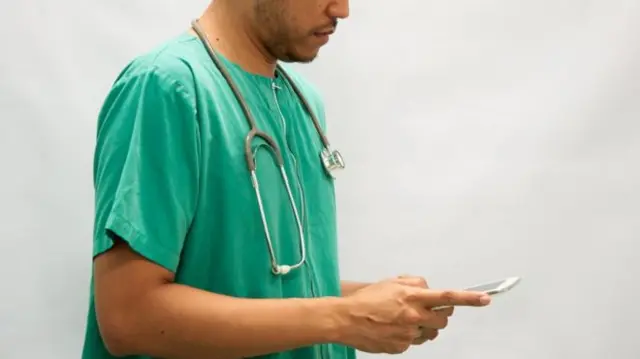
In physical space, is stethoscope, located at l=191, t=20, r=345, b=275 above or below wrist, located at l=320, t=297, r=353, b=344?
above

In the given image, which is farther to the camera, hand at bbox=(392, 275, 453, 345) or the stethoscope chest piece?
the stethoscope chest piece

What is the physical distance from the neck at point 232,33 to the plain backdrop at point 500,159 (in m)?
0.48

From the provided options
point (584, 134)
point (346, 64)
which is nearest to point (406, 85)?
point (346, 64)

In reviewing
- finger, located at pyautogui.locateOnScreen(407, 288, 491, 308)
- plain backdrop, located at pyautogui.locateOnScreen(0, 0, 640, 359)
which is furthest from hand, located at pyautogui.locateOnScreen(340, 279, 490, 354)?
plain backdrop, located at pyautogui.locateOnScreen(0, 0, 640, 359)

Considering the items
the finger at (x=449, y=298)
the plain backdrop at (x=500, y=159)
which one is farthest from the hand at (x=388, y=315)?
the plain backdrop at (x=500, y=159)

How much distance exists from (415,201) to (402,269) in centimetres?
13

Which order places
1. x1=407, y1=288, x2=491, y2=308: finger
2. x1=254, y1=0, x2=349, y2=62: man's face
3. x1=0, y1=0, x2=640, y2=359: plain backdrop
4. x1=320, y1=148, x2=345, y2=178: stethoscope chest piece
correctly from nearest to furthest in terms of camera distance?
x1=407, y1=288, x2=491, y2=308: finger < x1=254, y1=0, x2=349, y2=62: man's face < x1=320, y1=148, x2=345, y2=178: stethoscope chest piece < x1=0, y1=0, x2=640, y2=359: plain backdrop

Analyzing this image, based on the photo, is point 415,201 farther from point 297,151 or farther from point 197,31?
point 197,31

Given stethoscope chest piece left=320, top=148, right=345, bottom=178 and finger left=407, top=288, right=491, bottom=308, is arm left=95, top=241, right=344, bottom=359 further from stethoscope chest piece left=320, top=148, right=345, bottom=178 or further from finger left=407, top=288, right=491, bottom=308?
stethoscope chest piece left=320, top=148, right=345, bottom=178

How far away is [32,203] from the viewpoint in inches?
46.9

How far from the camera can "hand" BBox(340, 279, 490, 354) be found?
0.76 metres

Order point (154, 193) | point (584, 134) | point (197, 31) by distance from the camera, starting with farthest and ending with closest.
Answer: point (584, 134)
point (197, 31)
point (154, 193)

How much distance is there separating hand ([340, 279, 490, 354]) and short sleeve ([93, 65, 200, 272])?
19cm

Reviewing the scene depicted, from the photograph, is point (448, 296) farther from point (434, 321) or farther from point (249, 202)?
point (249, 202)
